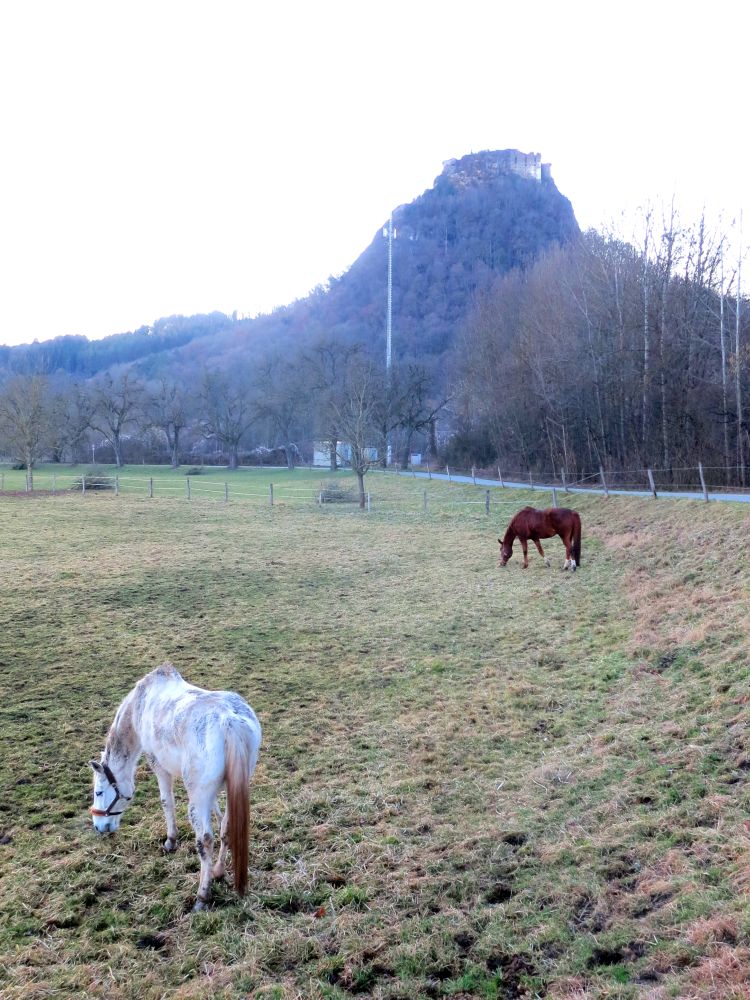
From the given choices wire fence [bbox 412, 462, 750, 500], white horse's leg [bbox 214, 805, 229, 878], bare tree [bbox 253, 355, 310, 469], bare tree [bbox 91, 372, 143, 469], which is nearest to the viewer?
white horse's leg [bbox 214, 805, 229, 878]

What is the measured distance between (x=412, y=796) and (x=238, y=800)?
192 centimetres

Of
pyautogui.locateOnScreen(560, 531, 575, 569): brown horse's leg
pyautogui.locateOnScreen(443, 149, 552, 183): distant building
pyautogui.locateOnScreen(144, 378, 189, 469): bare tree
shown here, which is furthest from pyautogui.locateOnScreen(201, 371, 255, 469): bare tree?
pyautogui.locateOnScreen(443, 149, 552, 183): distant building

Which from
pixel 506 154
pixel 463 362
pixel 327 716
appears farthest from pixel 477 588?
pixel 506 154

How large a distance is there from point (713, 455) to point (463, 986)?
2591 centimetres

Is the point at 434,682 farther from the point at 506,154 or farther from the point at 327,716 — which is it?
the point at 506,154

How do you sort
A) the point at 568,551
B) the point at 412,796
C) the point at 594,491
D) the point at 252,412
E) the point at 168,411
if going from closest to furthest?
1. the point at 412,796
2. the point at 568,551
3. the point at 594,491
4. the point at 252,412
5. the point at 168,411

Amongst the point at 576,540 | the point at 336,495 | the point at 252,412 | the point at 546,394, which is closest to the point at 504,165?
the point at 252,412

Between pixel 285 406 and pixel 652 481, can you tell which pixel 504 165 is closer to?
pixel 285 406

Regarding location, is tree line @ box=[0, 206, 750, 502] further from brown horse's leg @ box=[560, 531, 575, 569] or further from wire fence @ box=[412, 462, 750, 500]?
brown horse's leg @ box=[560, 531, 575, 569]

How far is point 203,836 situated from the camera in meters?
4.09

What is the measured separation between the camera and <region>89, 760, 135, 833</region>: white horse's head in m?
4.63

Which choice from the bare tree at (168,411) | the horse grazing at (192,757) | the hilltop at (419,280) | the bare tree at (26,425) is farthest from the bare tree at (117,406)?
the horse grazing at (192,757)

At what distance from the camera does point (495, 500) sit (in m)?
29.9

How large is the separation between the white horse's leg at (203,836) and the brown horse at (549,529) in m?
12.2
